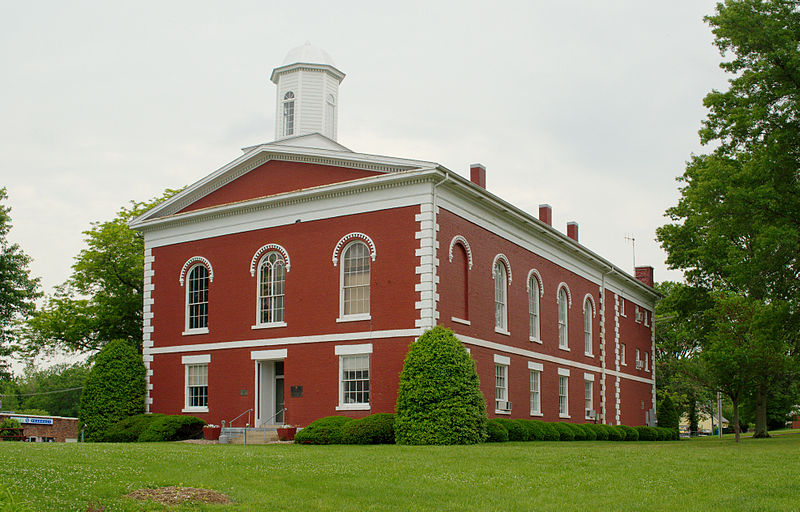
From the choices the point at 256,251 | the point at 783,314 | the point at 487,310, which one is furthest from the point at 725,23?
the point at 256,251

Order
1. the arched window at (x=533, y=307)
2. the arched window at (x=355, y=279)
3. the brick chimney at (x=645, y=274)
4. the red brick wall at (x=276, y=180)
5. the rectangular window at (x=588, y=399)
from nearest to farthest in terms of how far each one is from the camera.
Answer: the arched window at (x=355, y=279), the red brick wall at (x=276, y=180), the arched window at (x=533, y=307), the rectangular window at (x=588, y=399), the brick chimney at (x=645, y=274)

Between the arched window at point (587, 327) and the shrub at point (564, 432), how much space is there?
28.4 ft

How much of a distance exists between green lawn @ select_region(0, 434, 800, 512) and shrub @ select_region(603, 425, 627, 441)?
60.0 feet

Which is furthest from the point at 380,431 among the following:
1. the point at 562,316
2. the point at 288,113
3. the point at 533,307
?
the point at 562,316

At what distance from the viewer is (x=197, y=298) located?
33.2m

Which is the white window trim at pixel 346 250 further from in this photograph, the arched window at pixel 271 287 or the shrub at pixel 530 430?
the shrub at pixel 530 430

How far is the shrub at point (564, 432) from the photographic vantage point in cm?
3234

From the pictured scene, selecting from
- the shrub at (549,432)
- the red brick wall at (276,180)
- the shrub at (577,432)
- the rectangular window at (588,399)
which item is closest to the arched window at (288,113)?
the red brick wall at (276,180)

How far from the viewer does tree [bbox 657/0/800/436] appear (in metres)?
27.4

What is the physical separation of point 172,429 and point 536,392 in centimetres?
1421

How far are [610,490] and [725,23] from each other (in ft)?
64.5

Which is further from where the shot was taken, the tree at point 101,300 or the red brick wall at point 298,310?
the tree at point 101,300

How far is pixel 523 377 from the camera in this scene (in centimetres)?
3341

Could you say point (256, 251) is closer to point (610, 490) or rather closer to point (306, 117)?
point (306, 117)
